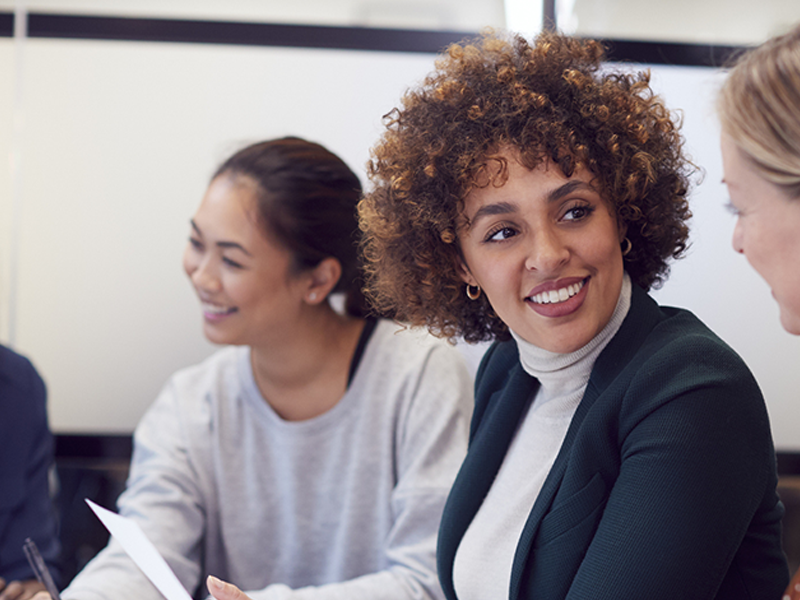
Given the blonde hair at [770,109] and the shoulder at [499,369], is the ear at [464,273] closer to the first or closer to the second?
the shoulder at [499,369]

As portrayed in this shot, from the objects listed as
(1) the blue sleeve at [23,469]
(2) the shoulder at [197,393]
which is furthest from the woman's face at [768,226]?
(1) the blue sleeve at [23,469]

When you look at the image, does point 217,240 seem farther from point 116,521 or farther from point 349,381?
point 116,521

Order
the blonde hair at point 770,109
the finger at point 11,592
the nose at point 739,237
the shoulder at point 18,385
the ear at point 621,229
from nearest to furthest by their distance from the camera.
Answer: the blonde hair at point 770,109 < the nose at point 739,237 < the ear at point 621,229 < the finger at point 11,592 < the shoulder at point 18,385

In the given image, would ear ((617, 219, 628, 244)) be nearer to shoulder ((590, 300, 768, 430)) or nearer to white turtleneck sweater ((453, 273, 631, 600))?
white turtleneck sweater ((453, 273, 631, 600))

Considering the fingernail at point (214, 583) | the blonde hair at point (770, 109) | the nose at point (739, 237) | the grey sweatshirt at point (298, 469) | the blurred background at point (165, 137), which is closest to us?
the blonde hair at point (770, 109)

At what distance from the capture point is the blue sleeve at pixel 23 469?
59.9 inches

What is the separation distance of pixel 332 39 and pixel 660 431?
1.48 meters

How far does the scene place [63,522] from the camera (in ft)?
6.39

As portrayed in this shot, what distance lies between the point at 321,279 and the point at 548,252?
2.58ft

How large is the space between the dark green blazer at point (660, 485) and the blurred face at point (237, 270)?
83 cm

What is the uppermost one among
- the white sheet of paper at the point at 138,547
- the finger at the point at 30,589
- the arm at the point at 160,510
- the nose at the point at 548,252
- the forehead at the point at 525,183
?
the forehead at the point at 525,183

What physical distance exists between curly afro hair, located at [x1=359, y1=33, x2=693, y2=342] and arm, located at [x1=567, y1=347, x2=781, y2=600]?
12.3 inches

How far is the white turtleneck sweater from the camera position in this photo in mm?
1032

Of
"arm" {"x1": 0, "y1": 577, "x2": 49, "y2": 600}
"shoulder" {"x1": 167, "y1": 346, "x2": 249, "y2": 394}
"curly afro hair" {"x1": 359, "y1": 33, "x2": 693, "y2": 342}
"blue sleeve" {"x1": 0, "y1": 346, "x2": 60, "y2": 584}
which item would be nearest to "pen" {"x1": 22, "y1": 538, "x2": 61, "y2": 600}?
"arm" {"x1": 0, "y1": 577, "x2": 49, "y2": 600}
